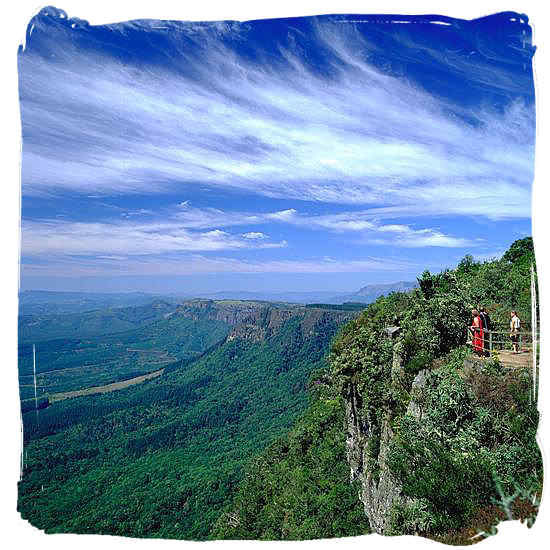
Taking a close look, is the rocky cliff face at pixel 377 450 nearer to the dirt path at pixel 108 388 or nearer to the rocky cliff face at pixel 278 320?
the rocky cliff face at pixel 278 320

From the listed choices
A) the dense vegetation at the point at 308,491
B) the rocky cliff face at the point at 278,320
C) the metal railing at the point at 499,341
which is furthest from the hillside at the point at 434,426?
the rocky cliff face at the point at 278,320

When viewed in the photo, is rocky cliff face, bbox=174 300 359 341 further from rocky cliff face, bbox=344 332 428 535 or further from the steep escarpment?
the steep escarpment

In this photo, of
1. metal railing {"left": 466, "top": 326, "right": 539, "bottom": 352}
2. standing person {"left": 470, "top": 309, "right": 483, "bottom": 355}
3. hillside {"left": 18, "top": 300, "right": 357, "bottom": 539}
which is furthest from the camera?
hillside {"left": 18, "top": 300, "right": 357, "bottom": 539}

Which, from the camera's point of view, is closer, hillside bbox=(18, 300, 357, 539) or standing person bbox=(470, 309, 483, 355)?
standing person bbox=(470, 309, 483, 355)

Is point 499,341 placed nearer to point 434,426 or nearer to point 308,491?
point 434,426

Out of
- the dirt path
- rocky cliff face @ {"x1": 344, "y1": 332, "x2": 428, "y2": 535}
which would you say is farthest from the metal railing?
→ the dirt path

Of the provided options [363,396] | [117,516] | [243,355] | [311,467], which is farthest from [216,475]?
[243,355]
